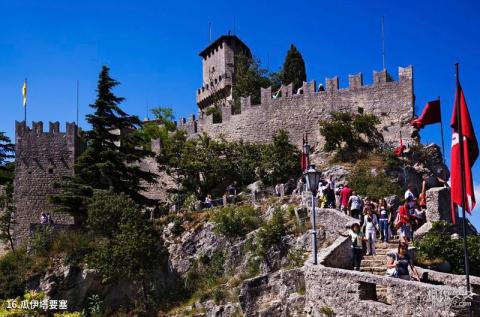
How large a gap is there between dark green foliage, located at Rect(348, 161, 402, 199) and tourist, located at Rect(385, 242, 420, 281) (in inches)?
461

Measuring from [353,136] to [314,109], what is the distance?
375cm

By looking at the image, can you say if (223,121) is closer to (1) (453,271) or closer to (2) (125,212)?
(2) (125,212)

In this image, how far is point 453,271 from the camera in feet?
51.4

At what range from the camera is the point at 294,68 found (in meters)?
47.6

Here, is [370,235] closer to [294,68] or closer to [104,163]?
[104,163]

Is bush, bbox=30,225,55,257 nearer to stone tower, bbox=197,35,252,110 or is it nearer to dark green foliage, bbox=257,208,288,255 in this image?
dark green foliage, bbox=257,208,288,255

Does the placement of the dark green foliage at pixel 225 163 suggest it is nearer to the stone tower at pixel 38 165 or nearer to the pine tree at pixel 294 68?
the stone tower at pixel 38 165

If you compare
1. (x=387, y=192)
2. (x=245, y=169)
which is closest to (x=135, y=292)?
(x=245, y=169)

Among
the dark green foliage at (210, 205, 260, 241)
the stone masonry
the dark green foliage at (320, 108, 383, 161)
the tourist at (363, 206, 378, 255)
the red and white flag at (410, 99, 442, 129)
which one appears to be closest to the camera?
the tourist at (363, 206, 378, 255)

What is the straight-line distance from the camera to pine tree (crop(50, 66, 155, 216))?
3117cm

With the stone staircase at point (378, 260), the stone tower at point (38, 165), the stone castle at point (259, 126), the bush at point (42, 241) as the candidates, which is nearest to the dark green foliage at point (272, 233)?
the stone staircase at point (378, 260)

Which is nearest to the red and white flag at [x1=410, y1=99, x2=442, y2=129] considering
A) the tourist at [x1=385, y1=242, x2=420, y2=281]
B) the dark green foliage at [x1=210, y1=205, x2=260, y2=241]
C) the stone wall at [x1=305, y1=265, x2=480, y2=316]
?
the tourist at [x1=385, y1=242, x2=420, y2=281]

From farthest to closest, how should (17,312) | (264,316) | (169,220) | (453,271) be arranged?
(169,220), (17,312), (264,316), (453,271)

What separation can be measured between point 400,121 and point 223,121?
1075 cm
